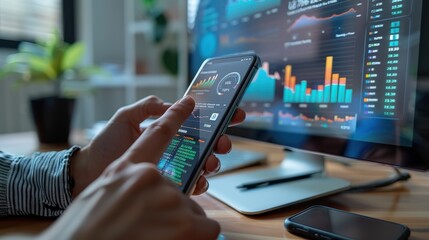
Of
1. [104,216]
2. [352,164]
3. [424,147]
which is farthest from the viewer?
[352,164]

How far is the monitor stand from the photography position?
42 cm

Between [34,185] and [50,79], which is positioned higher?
[50,79]

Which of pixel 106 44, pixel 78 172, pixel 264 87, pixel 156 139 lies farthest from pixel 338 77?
pixel 106 44

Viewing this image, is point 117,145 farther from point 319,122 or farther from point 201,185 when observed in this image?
point 319,122

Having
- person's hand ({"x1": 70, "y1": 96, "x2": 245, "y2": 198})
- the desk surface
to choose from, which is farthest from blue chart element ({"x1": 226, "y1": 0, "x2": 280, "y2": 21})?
the desk surface

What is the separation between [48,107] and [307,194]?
0.77 m

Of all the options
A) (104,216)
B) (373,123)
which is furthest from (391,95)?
(104,216)

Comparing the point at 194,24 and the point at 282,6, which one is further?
the point at 194,24

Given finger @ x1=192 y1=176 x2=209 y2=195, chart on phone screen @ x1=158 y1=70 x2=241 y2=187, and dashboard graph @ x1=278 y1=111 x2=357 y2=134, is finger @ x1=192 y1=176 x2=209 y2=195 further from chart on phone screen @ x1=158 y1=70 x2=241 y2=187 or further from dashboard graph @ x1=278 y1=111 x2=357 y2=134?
dashboard graph @ x1=278 y1=111 x2=357 y2=134

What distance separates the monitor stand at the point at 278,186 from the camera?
16.6 inches

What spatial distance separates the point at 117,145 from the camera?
52 cm

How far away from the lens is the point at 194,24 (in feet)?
2.48

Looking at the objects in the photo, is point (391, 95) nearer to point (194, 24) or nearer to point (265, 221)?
point (265, 221)

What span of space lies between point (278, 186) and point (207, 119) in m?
0.19
